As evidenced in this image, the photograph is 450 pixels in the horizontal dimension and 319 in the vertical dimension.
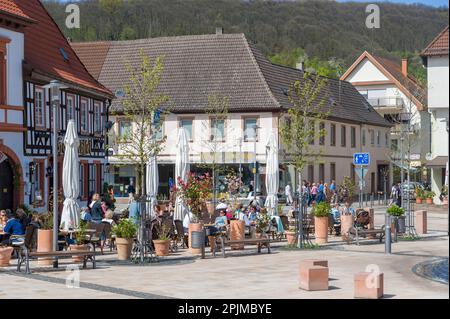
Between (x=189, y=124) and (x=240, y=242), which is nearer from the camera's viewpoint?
(x=240, y=242)

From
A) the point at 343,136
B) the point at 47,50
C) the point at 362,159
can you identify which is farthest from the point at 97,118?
the point at 343,136

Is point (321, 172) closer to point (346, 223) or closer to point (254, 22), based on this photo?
point (346, 223)

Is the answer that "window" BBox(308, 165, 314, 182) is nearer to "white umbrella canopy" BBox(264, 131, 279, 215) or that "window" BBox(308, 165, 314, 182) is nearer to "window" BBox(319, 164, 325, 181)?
"window" BBox(319, 164, 325, 181)

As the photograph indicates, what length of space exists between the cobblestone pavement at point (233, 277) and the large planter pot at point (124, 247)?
0.99 feet

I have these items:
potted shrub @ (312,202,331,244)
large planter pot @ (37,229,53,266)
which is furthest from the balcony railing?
large planter pot @ (37,229,53,266)

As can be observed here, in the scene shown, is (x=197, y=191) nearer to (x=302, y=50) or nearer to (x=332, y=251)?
(x=332, y=251)

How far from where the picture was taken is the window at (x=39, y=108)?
3234 cm

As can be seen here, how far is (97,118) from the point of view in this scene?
40125mm

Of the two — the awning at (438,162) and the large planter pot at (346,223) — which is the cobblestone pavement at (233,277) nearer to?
the large planter pot at (346,223)

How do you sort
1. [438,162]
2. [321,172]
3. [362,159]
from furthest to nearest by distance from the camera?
[321,172], [438,162], [362,159]

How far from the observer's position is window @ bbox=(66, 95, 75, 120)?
119 ft

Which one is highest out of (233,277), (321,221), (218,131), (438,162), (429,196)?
(218,131)

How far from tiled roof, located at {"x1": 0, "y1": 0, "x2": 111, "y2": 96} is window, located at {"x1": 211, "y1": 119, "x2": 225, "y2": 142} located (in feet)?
44.5

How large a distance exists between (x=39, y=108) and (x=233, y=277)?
18.3 m
